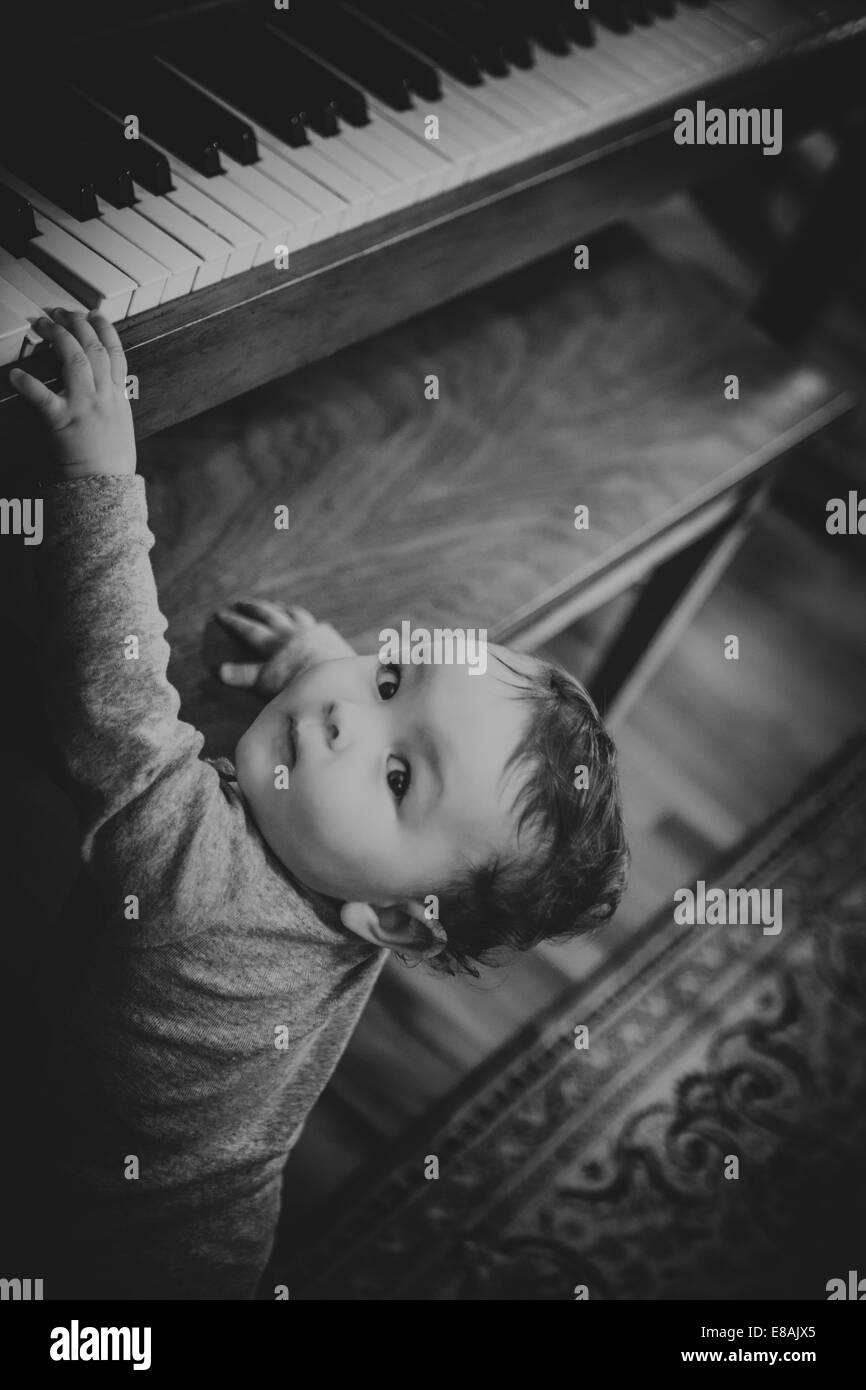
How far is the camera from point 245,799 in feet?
2.78

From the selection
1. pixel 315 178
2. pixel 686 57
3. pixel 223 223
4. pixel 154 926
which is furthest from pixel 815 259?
pixel 154 926

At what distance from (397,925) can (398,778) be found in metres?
0.12

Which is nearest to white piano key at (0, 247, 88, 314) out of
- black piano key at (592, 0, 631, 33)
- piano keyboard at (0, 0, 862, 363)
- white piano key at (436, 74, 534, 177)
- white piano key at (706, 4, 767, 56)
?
piano keyboard at (0, 0, 862, 363)

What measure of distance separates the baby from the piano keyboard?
0.10 meters

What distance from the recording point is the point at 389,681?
0.87 m

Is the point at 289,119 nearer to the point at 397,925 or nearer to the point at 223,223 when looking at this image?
the point at 223,223

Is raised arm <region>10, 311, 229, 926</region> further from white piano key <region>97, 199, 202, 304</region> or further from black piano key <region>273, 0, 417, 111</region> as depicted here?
black piano key <region>273, 0, 417, 111</region>

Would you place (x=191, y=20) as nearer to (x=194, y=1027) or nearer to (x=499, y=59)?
(x=499, y=59)

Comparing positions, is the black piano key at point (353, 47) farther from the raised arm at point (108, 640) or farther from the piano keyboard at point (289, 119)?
the raised arm at point (108, 640)

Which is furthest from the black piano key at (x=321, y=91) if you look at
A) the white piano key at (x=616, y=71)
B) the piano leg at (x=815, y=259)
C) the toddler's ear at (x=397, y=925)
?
the piano leg at (x=815, y=259)
